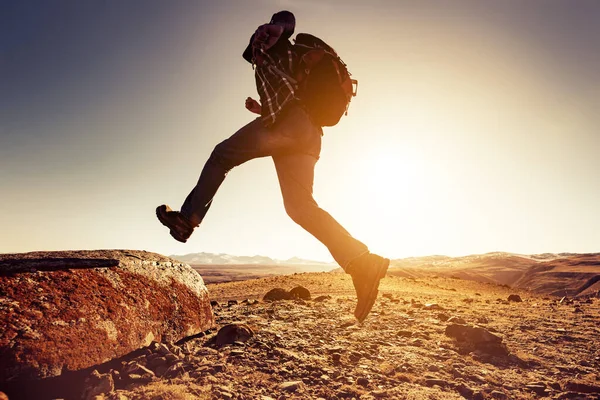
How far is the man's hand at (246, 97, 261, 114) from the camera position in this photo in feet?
9.46

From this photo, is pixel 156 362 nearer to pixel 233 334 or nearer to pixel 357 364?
pixel 233 334

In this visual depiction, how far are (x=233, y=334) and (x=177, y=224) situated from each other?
40.2 inches

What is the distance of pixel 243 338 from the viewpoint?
2.68m

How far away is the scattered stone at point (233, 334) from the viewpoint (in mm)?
2611

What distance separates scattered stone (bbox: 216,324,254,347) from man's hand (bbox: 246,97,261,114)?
6.11ft

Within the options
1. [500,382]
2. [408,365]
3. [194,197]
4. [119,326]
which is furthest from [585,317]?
[119,326]

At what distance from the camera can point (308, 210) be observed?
2656mm

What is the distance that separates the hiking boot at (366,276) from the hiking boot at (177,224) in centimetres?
137

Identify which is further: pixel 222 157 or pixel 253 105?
pixel 253 105

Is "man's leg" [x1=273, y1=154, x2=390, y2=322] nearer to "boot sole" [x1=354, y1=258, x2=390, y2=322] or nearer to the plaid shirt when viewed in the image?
"boot sole" [x1=354, y1=258, x2=390, y2=322]

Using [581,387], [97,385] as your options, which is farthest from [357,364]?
[97,385]

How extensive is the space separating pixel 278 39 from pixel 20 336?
257cm

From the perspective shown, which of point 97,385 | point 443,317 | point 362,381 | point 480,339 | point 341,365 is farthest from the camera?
point 443,317

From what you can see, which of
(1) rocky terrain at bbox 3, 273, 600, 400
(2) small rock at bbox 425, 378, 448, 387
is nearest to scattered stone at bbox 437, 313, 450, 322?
(1) rocky terrain at bbox 3, 273, 600, 400
